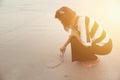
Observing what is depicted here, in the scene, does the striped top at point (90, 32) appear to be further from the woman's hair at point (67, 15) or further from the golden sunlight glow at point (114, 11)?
the golden sunlight glow at point (114, 11)

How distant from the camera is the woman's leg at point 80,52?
33.2 inches

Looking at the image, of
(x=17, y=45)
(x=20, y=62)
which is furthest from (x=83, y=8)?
(x=20, y=62)

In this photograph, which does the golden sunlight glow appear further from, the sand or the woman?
the woman

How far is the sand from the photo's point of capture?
0.81m

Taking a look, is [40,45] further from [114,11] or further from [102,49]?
[114,11]

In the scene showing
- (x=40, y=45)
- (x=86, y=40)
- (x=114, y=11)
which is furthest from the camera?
(x=114, y=11)

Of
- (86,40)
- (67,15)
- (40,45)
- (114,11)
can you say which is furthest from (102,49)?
(114,11)

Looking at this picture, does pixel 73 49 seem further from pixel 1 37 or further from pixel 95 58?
pixel 1 37

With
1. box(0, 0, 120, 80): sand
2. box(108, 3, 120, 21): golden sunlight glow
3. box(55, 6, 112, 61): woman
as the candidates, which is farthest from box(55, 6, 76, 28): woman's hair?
box(108, 3, 120, 21): golden sunlight glow

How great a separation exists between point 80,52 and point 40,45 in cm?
A: 25

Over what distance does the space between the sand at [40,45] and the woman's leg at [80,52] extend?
3 cm

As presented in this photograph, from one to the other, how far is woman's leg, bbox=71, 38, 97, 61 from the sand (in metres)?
0.03

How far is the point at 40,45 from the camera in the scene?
1.02 metres

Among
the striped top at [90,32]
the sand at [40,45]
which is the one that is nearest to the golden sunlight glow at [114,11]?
the sand at [40,45]
